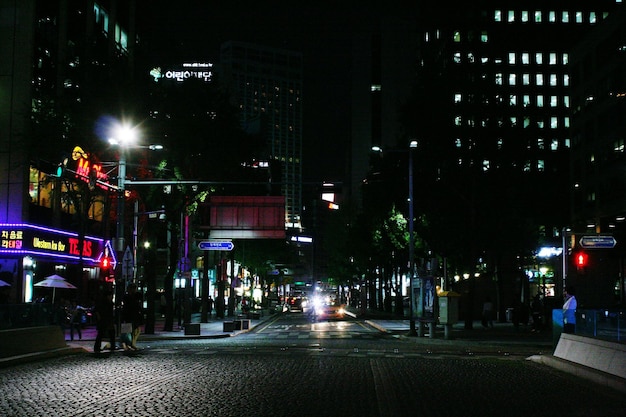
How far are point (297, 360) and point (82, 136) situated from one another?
20601 millimetres

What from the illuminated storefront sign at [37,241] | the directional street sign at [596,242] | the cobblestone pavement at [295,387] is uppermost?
the illuminated storefront sign at [37,241]

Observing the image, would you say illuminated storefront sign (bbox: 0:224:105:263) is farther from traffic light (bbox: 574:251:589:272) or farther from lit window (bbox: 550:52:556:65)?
lit window (bbox: 550:52:556:65)

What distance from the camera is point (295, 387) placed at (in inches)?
555

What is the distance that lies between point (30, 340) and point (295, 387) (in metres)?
9.66

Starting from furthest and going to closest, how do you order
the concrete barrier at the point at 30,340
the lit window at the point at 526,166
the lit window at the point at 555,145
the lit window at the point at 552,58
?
the lit window at the point at 552,58 < the lit window at the point at 555,145 < the lit window at the point at 526,166 < the concrete barrier at the point at 30,340

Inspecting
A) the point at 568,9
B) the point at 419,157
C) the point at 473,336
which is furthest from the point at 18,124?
the point at 568,9

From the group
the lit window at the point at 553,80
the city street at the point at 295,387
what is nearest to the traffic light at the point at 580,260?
the city street at the point at 295,387

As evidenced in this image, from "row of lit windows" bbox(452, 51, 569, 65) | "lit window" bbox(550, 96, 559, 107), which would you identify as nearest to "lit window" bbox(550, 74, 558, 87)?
"row of lit windows" bbox(452, 51, 569, 65)

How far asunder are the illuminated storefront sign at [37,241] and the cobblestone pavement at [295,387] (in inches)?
866

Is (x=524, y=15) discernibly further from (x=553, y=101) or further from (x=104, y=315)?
(x=104, y=315)

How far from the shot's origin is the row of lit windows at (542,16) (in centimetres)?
12750

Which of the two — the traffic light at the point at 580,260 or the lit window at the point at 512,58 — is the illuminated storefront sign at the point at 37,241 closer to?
the traffic light at the point at 580,260

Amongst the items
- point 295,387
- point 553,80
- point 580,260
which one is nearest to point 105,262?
point 295,387

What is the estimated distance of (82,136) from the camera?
1426 inches
